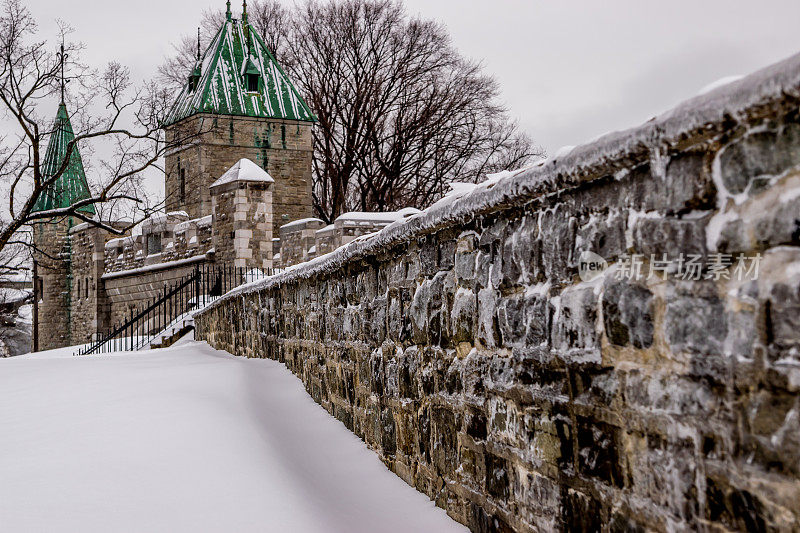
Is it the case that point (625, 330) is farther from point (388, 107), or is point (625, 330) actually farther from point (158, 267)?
point (388, 107)

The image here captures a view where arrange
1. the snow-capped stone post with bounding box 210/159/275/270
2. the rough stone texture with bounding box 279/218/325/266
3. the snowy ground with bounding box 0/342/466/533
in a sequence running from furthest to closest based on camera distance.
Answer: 1. the rough stone texture with bounding box 279/218/325/266
2. the snow-capped stone post with bounding box 210/159/275/270
3. the snowy ground with bounding box 0/342/466/533

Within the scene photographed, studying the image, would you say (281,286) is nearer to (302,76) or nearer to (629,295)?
(629,295)

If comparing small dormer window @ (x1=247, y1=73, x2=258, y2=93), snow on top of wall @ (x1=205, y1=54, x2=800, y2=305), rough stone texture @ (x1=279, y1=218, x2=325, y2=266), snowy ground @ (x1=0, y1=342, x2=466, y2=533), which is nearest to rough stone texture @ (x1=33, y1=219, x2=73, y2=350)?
small dormer window @ (x1=247, y1=73, x2=258, y2=93)

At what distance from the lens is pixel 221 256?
20078mm

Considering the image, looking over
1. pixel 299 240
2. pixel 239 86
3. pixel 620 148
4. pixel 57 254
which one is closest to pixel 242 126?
pixel 239 86

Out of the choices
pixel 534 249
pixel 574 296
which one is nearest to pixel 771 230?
pixel 574 296

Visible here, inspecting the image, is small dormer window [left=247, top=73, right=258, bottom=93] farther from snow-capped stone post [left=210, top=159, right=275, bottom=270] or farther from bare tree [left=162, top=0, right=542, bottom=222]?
snow-capped stone post [left=210, top=159, right=275, bottom=270]

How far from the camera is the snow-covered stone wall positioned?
1699 mm

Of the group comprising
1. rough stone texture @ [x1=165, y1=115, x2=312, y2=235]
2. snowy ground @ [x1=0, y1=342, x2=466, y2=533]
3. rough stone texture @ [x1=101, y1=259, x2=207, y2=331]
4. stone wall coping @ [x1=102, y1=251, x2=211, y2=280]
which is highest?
rough stone texture @ [x1=165, y1=115, x2=312, y2=235]

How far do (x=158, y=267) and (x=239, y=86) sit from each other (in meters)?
9.69

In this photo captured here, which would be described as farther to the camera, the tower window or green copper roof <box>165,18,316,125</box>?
green copper roof <box>165,18,316,125</box>

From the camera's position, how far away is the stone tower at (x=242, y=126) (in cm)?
3062

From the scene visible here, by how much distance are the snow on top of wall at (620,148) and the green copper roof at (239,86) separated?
2835 centimetres

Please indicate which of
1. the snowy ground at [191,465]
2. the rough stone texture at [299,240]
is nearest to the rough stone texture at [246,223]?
the rough stone texture at [299,240]
